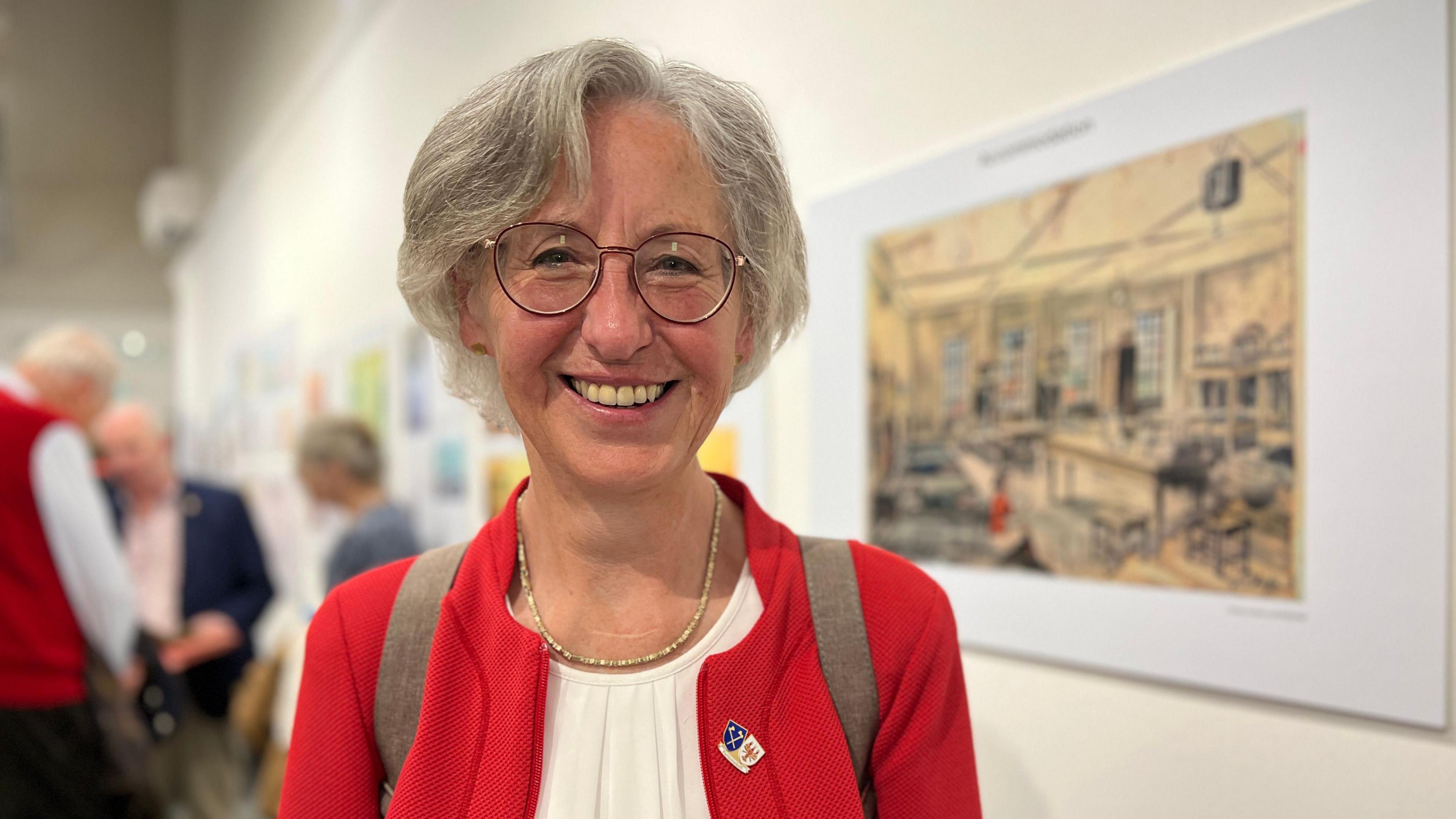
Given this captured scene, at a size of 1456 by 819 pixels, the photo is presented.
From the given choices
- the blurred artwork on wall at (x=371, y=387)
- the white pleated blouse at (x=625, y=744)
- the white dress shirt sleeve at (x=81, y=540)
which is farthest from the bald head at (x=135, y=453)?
the white pleated blouse at (x=625, y=744)

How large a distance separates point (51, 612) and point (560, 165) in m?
3.40

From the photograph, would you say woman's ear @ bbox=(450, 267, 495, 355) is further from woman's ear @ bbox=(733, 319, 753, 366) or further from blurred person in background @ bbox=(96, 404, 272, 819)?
blurred person in background @ bbox=(96, 404, 272, 819)

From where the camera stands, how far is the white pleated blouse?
3.61 feet

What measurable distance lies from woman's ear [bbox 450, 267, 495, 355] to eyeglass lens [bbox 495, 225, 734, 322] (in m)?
0.11

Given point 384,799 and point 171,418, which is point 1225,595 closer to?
point 384,799

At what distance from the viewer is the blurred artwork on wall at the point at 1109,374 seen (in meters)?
1.35

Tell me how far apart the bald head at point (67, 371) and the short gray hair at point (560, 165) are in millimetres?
3652

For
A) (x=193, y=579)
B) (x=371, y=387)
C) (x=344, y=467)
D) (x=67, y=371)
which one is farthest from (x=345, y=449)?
(x=193, y=579)

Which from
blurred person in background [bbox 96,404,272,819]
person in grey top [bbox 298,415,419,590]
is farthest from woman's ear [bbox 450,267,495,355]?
blurred person in background [bbox 96,404,272,819]

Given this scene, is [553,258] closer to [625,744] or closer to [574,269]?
[574,269]

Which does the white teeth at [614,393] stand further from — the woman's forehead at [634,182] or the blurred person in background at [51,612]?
the blurred person in background at [51,612]

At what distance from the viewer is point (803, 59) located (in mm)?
2107

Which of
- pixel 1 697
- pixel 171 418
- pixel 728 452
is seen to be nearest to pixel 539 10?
pixel 728 452

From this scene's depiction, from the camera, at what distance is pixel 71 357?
413 cm
